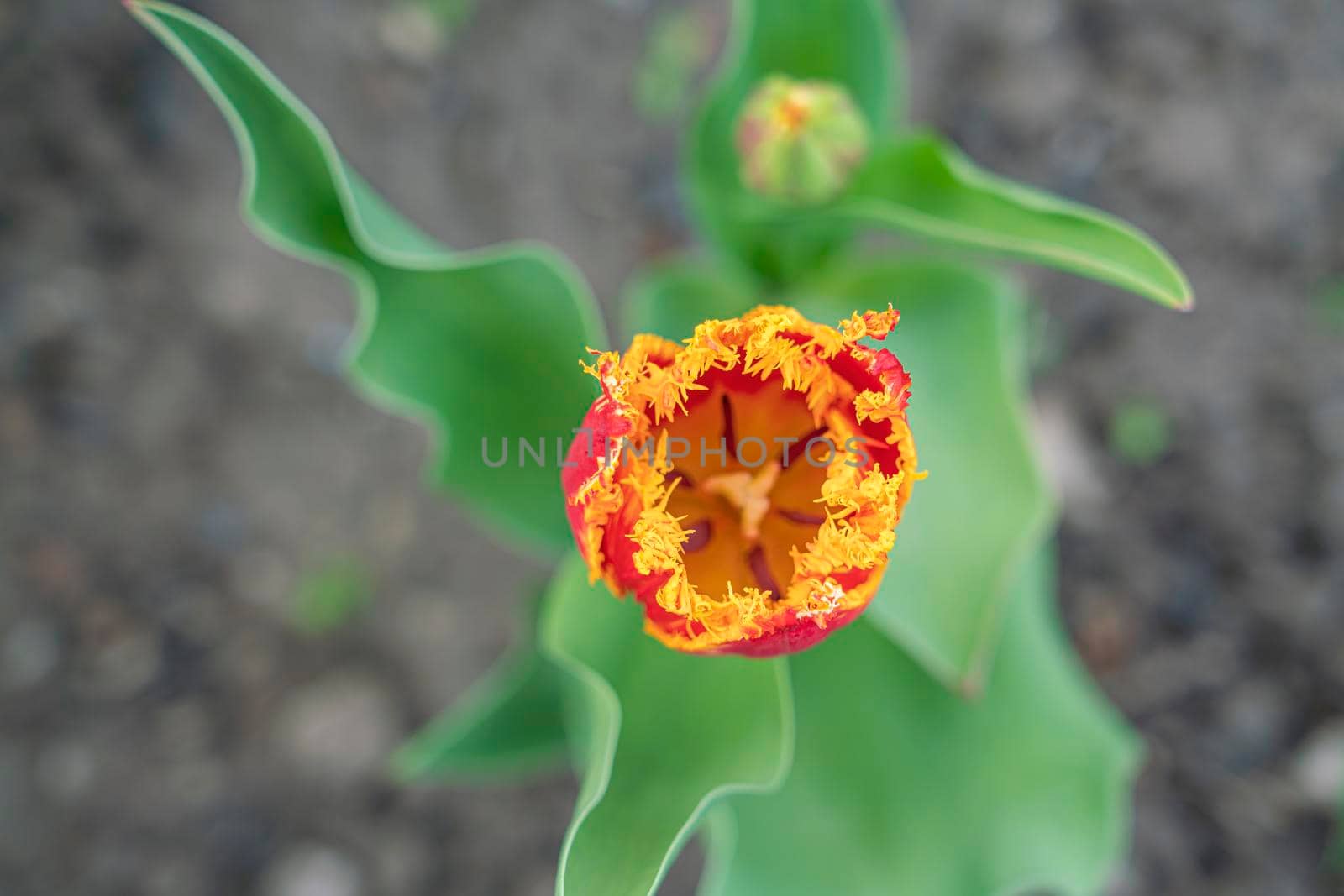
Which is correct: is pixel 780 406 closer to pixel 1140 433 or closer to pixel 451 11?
pixel 1140 433

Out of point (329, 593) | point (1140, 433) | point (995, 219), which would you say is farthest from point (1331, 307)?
point (329, 593)

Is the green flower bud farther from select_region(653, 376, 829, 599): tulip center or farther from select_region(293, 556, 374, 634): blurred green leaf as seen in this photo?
select_region(293, 556, 374, 634): blurred green leaf

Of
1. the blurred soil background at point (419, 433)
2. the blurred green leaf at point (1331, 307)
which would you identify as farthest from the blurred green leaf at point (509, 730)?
the blurred green leaf at point (1331, 307)

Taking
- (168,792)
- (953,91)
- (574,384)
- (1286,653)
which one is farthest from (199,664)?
(1286,653)

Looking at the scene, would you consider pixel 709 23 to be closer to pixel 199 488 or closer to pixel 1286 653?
pixel 199 488

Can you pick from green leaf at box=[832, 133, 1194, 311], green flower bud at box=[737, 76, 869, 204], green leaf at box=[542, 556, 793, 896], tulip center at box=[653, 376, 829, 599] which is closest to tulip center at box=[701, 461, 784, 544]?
tulip center at box=[653, 376, 829, 599]

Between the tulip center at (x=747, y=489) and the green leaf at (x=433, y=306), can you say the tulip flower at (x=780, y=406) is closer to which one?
the tulip center at (x=747, y=489)

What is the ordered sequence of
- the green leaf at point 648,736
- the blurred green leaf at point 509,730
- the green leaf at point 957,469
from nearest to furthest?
the green leaf at point 648,736, the green leaf at point 957,469, the blurred green leaf at point 509,730
